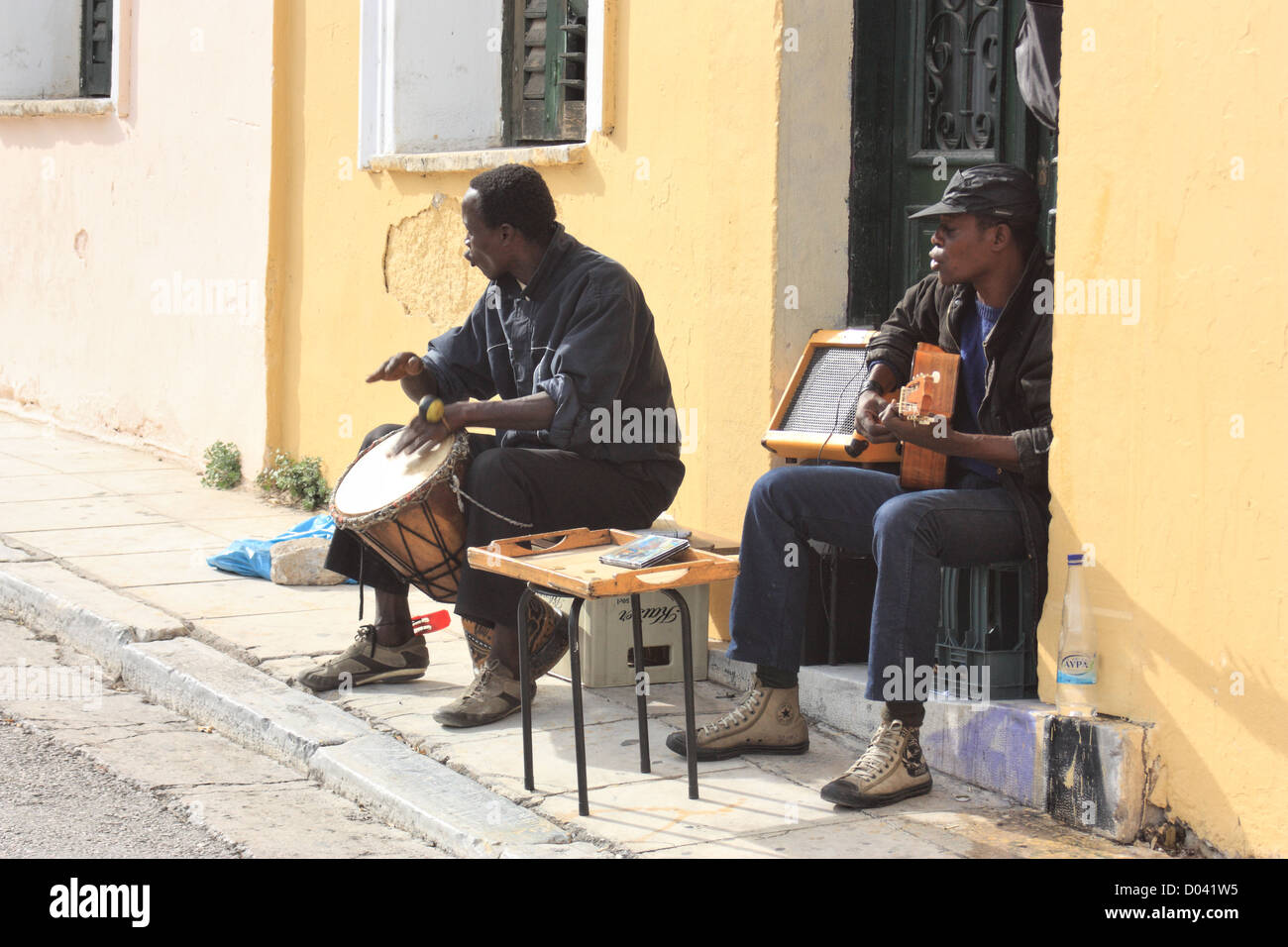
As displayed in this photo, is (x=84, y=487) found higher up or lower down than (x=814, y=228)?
lower down

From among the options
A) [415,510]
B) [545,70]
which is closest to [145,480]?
[545,70]

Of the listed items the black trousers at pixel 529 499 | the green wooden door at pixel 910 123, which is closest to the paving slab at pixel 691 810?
the black trousers at pixel 529 499

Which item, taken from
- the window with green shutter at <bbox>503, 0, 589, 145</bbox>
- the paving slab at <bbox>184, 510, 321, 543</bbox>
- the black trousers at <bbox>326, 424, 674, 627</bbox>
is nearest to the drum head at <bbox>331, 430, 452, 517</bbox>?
the black trousers at <bbox>326, 424, 674, 627</bbox>

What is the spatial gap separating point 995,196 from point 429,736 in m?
2.25

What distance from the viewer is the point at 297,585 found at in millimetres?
6734

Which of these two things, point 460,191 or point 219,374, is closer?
point 460,191

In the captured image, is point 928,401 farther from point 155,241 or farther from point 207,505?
point 155,241

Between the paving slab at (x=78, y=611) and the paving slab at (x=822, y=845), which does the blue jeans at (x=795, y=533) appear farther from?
the paving slab at (x=78, y=611)

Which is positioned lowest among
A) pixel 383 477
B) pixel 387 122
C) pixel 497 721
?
pixel 497 721

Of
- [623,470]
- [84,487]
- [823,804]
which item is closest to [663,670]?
[623,470]

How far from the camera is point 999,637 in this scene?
14.7ft

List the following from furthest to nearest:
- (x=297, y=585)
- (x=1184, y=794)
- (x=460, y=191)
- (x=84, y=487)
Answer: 1. (x=84, y=487)
2. (x=460, y=191)
3. (x=297, y=585)
4. (x=1184, y=794)
